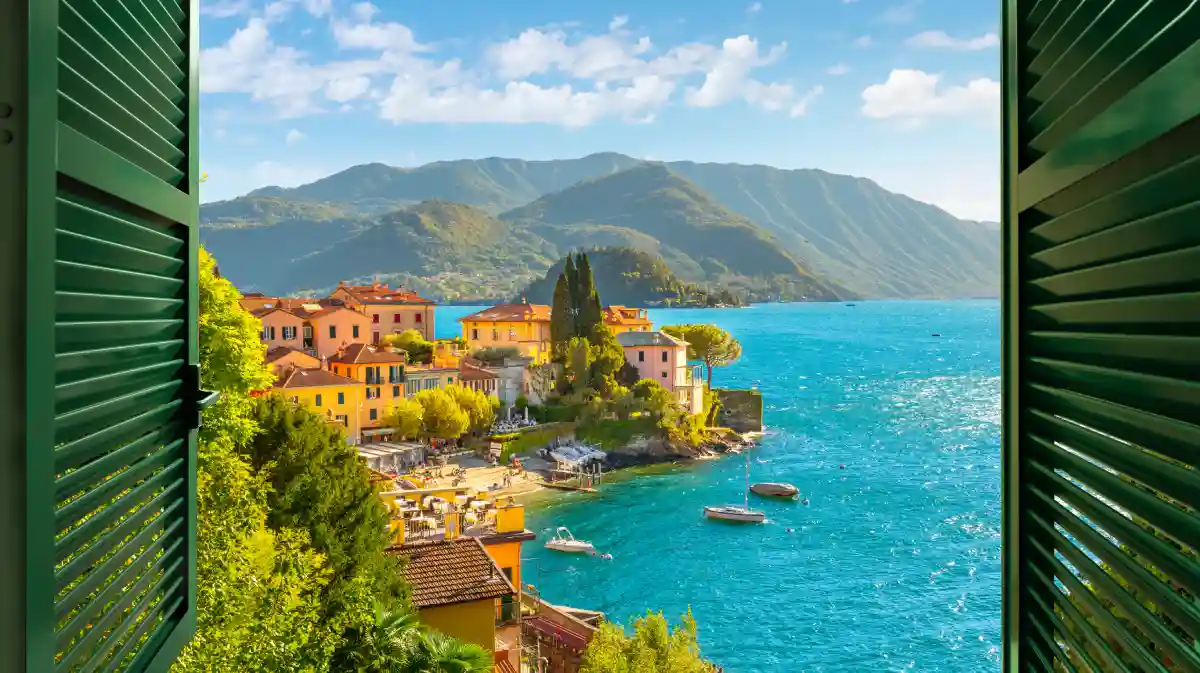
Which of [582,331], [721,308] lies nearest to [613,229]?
[721,308]

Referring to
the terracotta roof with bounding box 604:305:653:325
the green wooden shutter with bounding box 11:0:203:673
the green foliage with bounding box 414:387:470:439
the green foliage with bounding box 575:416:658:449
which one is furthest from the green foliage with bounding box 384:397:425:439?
the green wooden shutter with bounding box 11:0:203:673

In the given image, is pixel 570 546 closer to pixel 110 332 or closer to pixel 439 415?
pixel 439 415

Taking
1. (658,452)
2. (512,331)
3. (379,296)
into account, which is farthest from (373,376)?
(658,452)

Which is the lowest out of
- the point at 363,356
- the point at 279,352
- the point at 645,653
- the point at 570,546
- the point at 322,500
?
the point at 570,546

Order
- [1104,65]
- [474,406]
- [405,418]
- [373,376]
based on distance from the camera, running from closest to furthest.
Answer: [1104,65]
[373,376]
[405,418]
[474,406]

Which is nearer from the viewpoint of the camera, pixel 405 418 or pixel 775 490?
pixel 405 418

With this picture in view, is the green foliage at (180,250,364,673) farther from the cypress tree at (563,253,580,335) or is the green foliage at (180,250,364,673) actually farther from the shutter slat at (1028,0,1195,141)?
the cypress tree at (563,253,580,335)
